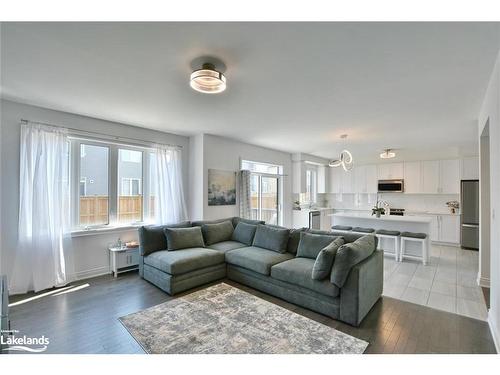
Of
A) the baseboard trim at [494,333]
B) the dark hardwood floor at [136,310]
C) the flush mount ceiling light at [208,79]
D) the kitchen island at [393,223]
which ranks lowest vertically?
the dark hardwood floor at [136,310]

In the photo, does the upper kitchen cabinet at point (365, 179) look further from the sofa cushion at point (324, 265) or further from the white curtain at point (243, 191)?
the sofa cushion at point (324, 265)

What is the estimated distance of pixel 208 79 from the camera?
2.17 meters

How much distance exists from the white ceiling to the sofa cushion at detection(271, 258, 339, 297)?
212 cm

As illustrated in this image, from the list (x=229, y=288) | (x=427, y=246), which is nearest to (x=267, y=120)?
(x=229, y=288)

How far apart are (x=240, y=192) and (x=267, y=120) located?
2.03 metres

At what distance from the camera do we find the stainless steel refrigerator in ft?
19.1

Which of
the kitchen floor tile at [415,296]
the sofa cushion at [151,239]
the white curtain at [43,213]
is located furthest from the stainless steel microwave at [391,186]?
the white curtain at [43,213]

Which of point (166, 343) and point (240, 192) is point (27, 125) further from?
point (240, 192)

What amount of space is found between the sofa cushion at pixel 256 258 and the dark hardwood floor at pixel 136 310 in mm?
363

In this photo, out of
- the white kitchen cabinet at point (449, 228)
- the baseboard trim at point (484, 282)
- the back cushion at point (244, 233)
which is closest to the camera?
the baseboard trim at point (484, 282)

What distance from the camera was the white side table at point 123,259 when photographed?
394 cm

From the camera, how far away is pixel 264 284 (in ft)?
10.8

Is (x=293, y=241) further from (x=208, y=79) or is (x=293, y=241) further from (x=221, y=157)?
(x=208, y=79)

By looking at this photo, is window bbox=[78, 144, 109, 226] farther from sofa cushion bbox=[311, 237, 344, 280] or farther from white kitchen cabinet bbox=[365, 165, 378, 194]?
white kitchen cabinet bbox=[365, 165, 378, 194]
